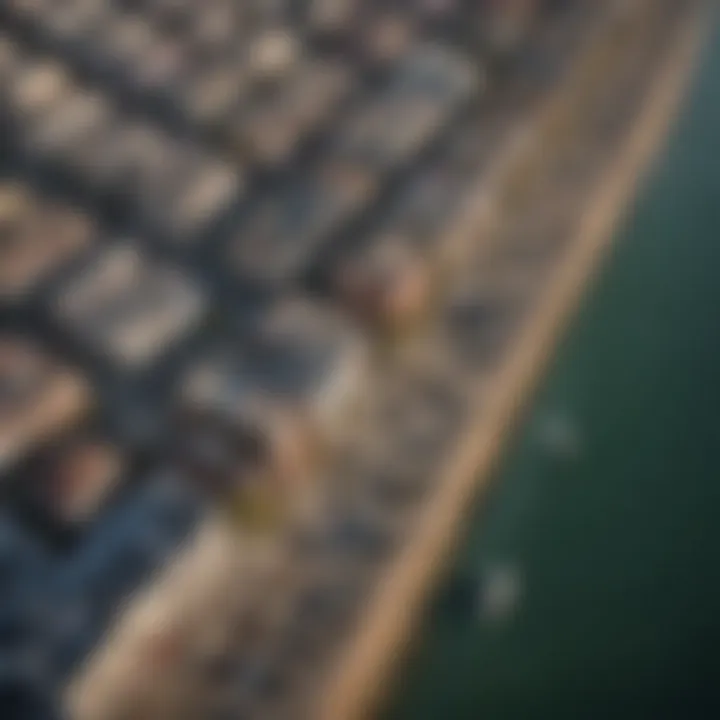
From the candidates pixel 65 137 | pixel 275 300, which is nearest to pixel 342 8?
pixel 65 137

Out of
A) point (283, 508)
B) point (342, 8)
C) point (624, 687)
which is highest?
point (342, 8)

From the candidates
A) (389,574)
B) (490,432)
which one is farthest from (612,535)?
(389,574)

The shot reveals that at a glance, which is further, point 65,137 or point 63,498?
point 65,137

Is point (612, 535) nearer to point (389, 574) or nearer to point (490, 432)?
point (490, 432)

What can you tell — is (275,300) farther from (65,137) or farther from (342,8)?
(342,8)

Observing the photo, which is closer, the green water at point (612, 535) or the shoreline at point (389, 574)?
the shoreline at point (389, 574)
